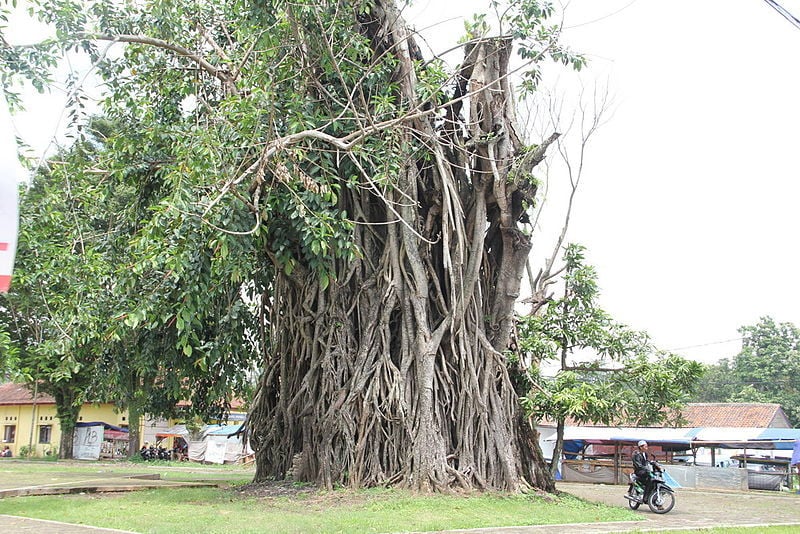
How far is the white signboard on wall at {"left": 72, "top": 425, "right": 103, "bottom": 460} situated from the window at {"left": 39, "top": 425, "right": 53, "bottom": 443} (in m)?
3.14

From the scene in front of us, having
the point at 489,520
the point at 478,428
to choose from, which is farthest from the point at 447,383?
the point at 489,520

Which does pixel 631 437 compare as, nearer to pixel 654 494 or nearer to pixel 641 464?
pixel 641 464

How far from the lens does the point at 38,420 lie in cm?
3834

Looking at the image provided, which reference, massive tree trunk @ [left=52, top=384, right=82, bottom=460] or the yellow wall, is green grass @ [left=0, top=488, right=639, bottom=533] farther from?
the yellow wall

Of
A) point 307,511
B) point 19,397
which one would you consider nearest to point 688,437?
point 307,511

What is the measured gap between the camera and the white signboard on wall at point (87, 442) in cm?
3488

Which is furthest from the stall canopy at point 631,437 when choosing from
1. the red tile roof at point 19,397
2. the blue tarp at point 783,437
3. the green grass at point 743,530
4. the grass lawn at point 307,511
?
the red tile roof at point 19,397

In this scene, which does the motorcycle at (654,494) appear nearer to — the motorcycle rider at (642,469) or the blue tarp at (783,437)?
the motorcycle rider at (642,469)

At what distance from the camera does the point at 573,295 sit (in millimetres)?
13969

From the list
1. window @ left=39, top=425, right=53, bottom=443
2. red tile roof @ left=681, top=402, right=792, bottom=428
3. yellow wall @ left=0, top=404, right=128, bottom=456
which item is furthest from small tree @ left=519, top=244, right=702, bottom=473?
window @ left=39, top=425, right=53, bottom=443

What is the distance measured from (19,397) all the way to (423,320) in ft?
114

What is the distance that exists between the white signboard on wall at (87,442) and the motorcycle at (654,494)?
28570 millimetres

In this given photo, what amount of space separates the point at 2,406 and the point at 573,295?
35580 mm

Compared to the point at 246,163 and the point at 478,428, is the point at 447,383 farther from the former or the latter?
the point at 246,163
